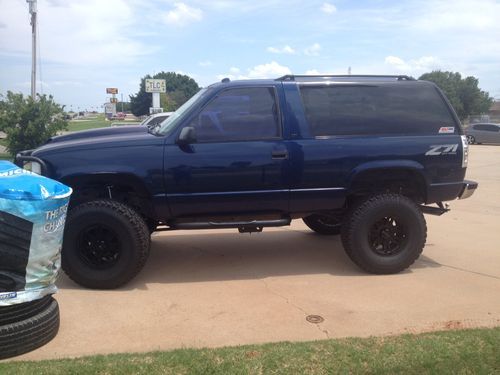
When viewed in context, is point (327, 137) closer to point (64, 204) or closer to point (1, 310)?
point (64, 204)

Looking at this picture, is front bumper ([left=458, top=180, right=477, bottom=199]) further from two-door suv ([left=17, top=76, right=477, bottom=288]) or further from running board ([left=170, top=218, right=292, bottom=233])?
running board ([left=170, top=218, right=292, bottom=233])

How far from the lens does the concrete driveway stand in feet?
12.3

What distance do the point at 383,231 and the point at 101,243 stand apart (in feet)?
9.41

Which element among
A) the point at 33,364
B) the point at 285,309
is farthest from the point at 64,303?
the point at 285,309

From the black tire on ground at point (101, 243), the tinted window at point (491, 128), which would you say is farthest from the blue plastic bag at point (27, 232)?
the tinted window at point (491, 128)

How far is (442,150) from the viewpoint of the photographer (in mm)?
5047

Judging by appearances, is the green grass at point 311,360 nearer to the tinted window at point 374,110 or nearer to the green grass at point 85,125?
the tinted window at point 374,110

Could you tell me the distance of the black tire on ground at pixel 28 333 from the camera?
132 inches

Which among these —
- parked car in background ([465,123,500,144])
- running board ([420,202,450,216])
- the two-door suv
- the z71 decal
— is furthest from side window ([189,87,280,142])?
parked car in background ([465,123,500,144])

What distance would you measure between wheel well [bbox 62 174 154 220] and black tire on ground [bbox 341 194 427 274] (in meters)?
2.08

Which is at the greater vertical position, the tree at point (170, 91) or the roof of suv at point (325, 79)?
the tree at point (170, 91)

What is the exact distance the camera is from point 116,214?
459cm

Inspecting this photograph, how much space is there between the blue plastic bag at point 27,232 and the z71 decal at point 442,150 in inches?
139

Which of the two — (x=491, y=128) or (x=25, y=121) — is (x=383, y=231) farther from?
(x=491, y=128)
